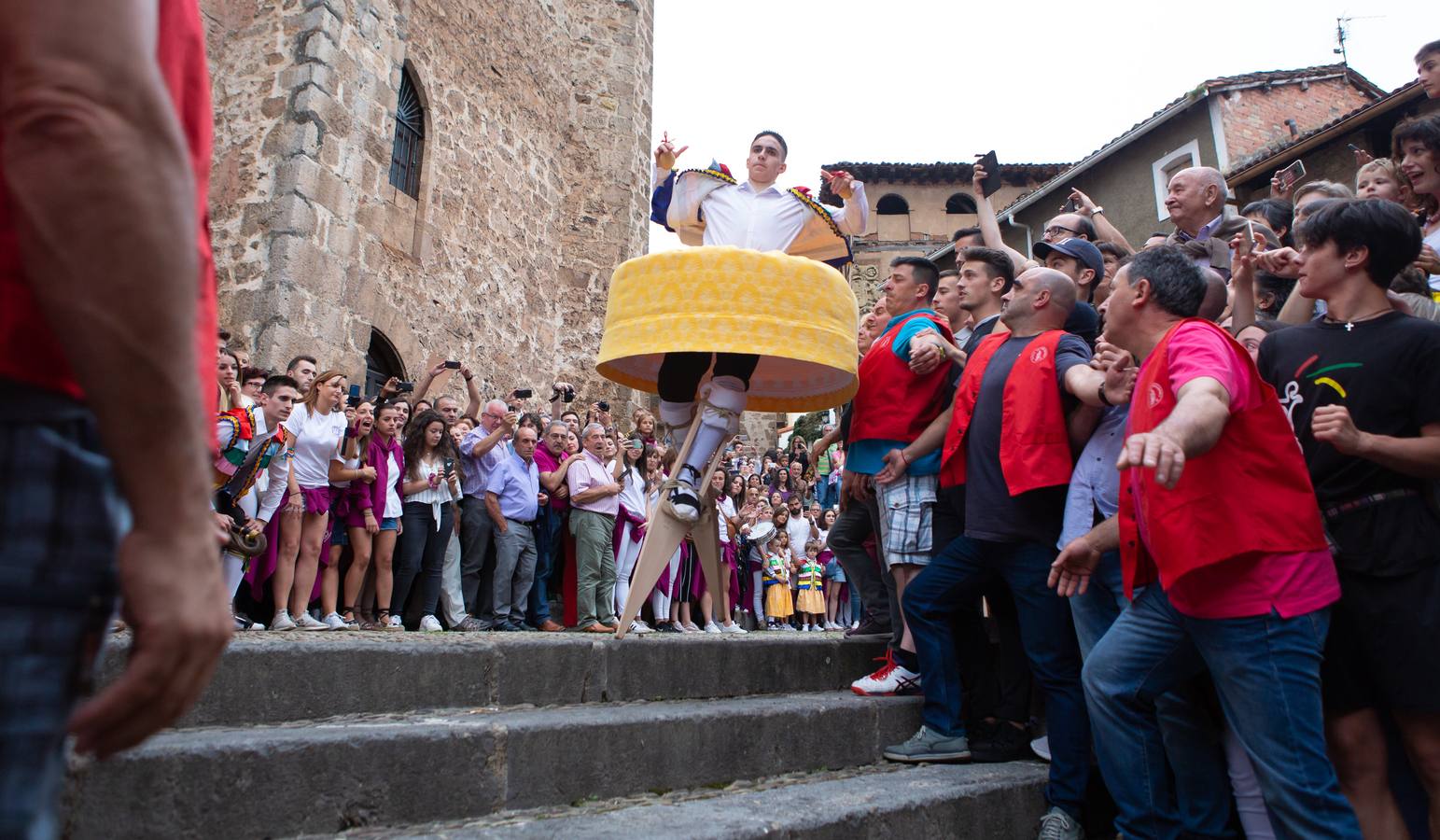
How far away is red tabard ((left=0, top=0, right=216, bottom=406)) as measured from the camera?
0.83 m

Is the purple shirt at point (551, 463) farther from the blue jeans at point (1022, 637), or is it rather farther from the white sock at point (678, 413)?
the blue jeans at point (1022, 637)

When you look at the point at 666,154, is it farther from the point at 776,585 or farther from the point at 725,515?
the point at 776,585

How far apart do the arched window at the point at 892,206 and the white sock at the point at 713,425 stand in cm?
2940

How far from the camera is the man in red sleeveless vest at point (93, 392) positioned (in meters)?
0.78

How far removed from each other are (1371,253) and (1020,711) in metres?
2.13

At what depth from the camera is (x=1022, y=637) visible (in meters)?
3.67

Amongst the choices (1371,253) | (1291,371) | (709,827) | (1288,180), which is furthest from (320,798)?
(1288,180)

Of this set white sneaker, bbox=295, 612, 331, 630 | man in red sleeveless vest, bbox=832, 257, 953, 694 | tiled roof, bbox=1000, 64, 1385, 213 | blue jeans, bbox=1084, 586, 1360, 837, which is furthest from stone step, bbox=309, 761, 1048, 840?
tiled roof, bbox=1000, 64, 1385, 213

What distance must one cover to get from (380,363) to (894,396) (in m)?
8.34

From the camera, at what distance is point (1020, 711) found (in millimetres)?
3928

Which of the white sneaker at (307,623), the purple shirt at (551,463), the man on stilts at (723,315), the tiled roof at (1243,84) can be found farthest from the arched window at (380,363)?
the tiled roof at (1243,84)

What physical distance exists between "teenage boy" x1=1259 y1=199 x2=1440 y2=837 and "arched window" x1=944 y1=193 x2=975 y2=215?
30428 millimetres

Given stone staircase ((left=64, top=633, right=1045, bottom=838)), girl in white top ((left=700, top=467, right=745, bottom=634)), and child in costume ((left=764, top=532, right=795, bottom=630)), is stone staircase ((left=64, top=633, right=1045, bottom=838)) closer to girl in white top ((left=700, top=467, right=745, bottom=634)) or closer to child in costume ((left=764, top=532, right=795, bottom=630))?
girl in white top ((left=700, top=467, right=745, bottom=634))

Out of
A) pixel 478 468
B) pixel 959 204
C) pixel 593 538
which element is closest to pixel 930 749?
pixel 593 538
